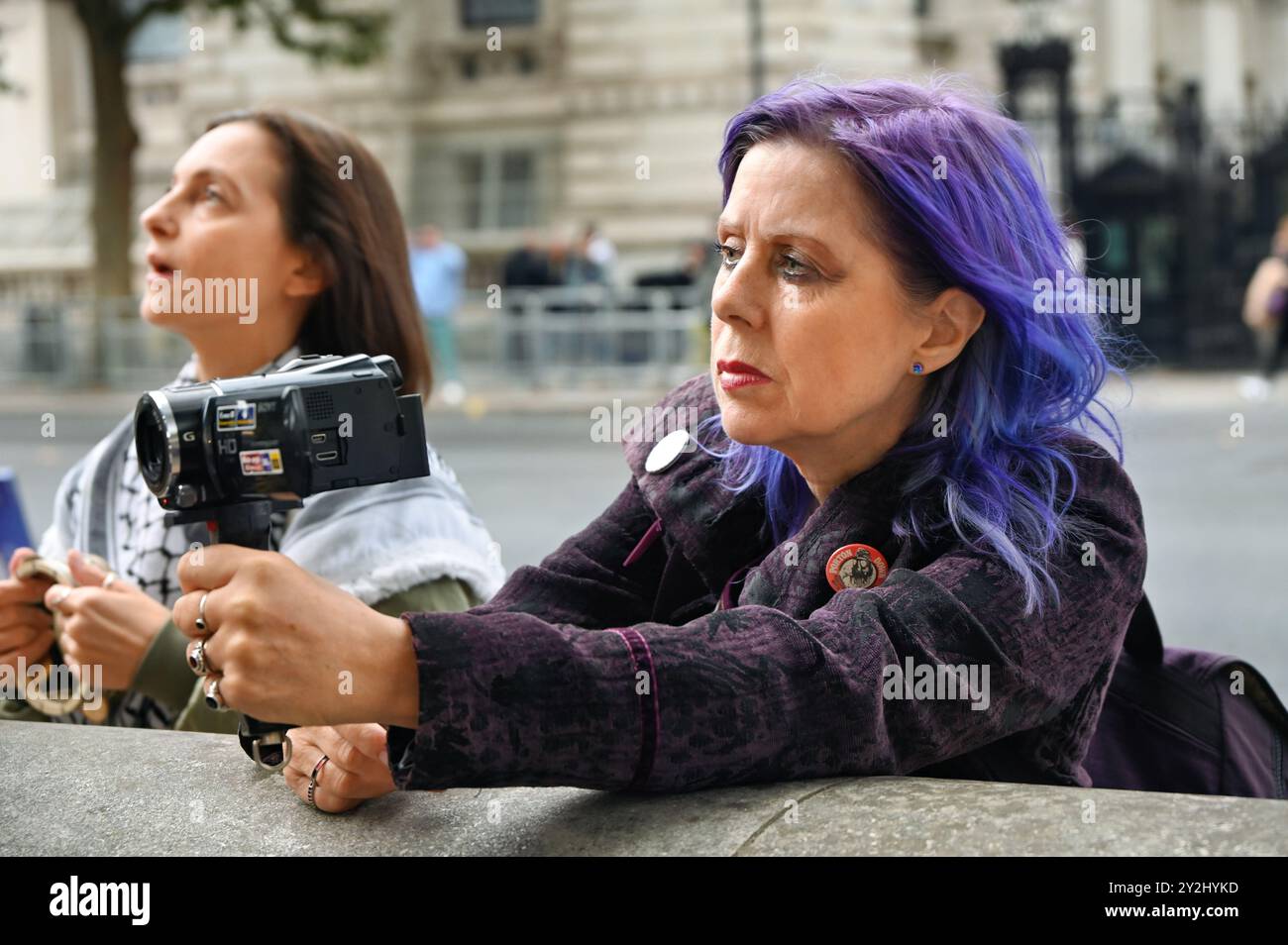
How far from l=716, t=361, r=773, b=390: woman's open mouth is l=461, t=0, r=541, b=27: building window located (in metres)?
28.5

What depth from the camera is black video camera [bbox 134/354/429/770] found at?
171 centimetres

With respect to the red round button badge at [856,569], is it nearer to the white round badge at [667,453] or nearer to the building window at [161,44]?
the white round badge at [667,453]

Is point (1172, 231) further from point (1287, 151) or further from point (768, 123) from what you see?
point (768, 123)

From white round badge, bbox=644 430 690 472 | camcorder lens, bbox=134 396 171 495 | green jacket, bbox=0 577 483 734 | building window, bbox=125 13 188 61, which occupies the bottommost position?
green jacket, bbox=0 577 483 734

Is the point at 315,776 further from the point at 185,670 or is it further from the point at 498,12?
the point at 498,12

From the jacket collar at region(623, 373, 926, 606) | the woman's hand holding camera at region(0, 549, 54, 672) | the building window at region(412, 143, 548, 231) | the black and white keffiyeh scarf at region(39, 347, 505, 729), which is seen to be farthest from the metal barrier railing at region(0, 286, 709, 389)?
the jacket collar at region(623, 373, 926, 606)

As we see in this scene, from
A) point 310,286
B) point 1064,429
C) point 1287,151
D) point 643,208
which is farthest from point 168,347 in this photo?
point 1064,429

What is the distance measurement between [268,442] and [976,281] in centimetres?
87

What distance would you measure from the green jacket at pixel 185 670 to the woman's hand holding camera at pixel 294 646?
1034 millimetres

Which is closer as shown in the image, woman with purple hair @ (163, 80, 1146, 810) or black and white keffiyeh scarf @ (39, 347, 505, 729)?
woman with purple hair @ (163, 80, 1146, 810)

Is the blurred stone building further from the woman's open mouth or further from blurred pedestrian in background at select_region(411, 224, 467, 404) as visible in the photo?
the woman's open mouth

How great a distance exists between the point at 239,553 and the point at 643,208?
2518 centimetres

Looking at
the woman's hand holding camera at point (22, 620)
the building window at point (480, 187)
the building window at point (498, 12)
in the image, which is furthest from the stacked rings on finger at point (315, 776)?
the building window at point (498, 12)

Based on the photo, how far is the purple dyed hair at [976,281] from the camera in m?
2.01
